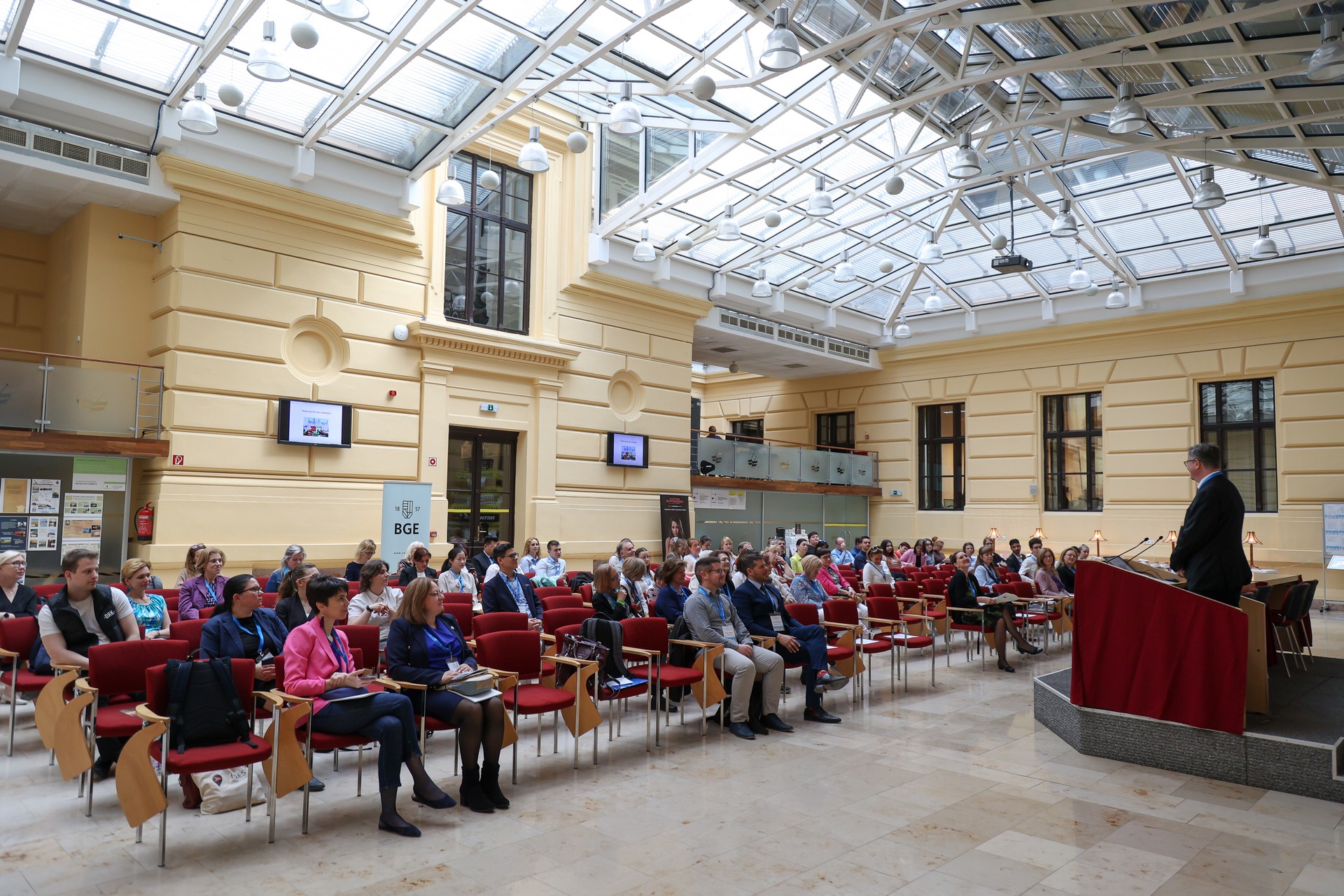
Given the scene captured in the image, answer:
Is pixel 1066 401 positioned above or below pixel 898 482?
above

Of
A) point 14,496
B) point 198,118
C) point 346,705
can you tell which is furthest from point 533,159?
point 346,705

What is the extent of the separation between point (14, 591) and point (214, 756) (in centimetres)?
384

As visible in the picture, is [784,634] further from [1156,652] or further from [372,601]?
[372,601]

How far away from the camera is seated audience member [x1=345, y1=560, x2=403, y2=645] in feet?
21.8

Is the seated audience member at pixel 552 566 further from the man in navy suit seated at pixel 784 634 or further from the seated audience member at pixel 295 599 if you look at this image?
the seated audience member at pixel 295 599

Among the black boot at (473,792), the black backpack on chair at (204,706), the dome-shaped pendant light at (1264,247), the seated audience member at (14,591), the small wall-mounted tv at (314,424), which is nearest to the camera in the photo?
the black backpack on chair at (204,706)

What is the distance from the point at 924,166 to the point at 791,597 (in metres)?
9.46

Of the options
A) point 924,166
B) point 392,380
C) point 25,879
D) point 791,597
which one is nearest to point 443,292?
point 392,380

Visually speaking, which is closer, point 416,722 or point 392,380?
point 416,722

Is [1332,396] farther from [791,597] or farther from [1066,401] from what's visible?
[791,597]

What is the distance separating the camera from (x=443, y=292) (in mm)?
12898

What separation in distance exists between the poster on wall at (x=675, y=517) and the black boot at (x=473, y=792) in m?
10.3

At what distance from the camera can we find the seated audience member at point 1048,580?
11.4 metres

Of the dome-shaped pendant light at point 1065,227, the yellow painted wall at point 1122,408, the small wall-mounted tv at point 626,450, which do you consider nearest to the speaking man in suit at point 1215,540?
the dome-shaped pendant light at point 1065,227
